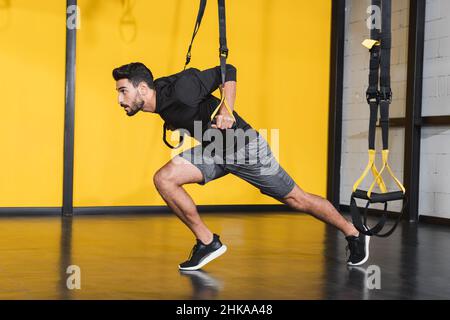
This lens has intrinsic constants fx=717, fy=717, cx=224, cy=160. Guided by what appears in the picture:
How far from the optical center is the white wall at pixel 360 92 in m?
7.08

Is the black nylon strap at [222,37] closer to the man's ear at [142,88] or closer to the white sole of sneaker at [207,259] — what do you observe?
the man's ear at [142,88]

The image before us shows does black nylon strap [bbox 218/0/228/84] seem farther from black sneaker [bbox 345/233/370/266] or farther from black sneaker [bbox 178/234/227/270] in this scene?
black sneaker [bbox 345/233/370/266]

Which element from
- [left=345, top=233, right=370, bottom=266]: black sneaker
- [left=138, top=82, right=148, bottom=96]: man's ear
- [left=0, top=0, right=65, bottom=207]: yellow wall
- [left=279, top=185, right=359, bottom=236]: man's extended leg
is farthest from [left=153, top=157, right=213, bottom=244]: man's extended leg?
[left=0, top=0, right=65, bottom=207]: yellow wall

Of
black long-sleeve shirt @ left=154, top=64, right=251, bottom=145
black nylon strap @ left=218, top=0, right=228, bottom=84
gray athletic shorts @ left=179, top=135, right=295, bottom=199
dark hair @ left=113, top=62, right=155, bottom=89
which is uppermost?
black nylon strap @ left=218, top=0, right=228, bottom=84

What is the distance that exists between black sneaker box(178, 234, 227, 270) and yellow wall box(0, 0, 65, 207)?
3.40 m

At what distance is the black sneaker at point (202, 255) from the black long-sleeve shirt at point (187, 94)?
2.06ft

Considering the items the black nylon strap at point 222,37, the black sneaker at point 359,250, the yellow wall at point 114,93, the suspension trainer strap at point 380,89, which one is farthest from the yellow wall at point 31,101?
the suspension trainer strap at point 380,89

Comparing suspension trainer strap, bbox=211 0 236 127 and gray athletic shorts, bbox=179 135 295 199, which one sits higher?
suspension trainer strap, bbox=211 0 236 127

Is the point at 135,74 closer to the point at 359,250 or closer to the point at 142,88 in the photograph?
the point at 142,88

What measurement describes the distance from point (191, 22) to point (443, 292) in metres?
4.71

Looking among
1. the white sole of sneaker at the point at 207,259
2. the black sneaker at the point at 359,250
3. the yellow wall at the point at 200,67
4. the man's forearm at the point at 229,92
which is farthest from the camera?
the yellow wall at the point at 200,67

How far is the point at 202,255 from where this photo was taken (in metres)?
3.86

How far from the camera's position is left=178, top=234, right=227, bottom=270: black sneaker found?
3832mm

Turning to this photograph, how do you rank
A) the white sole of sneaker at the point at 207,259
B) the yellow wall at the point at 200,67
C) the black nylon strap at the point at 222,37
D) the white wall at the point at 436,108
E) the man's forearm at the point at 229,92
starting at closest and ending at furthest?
the black nylon strap at the point at 222,37, the man's forearm at the point at 229,92, the white sole of sneaker at the point at 207,259, the white wall at the point at 436,108, the yellow wall at the point at 200,67
